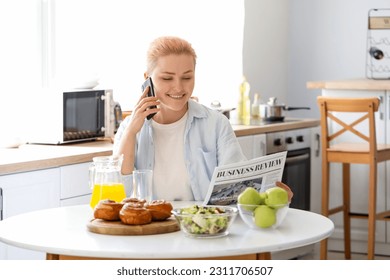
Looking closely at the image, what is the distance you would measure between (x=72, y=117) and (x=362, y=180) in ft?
7.46

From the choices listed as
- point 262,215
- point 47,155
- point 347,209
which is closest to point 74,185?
point 47,155

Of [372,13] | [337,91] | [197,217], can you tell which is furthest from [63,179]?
[372,13]

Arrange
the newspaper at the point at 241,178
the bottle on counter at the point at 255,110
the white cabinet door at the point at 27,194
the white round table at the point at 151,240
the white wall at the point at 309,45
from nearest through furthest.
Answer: the white round table at the point at 151,240
the newspaper at the point at 241,178
the white cabinet door at the point at 27,194
the bottle on counter at the point at 255,110
the white wall at the point at 309,45

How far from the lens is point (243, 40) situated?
19.6 ft

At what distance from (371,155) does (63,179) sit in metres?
2.10

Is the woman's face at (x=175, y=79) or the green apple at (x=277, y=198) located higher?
the woman's face at (x=175, y=79)

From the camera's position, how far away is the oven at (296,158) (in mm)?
5250

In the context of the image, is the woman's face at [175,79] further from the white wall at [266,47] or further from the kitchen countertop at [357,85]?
the white wall at [266,47]

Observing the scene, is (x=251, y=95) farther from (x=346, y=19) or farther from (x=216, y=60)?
(x=346, y=19)

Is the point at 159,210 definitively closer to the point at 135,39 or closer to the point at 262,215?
the point at 262,215

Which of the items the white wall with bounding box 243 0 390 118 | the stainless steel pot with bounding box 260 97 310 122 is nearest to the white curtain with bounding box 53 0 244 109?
the stainless steel pot with bounding box 260 97 310 122

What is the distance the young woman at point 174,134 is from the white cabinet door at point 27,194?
471 mm

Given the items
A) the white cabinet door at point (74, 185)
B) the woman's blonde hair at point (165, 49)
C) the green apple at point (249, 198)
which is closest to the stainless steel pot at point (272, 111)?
the white cabinet door at point (74, 185)

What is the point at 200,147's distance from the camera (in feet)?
10.3
